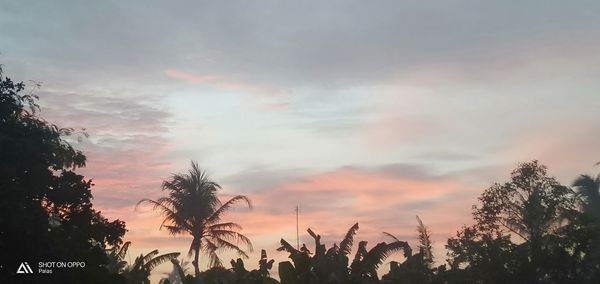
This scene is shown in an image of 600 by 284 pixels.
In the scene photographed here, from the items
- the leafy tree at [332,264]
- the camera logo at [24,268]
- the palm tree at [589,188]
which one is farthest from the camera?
the palm tree at [589,188]

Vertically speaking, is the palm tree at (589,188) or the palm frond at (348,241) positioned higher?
the palm tree at (589,188)

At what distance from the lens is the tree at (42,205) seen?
18.6 meters

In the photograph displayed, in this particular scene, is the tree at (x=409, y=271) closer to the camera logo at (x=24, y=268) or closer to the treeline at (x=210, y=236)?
the treeline at (x=210, y=236)

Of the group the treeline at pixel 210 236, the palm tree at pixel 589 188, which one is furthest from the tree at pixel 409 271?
the palm tree at pixel 589 188

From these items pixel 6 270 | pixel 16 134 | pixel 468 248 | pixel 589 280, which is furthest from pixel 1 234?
pixel 589 280

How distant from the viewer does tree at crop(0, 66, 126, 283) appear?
18.6 m

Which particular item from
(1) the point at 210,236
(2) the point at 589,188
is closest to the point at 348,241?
(1) the point at 210,236

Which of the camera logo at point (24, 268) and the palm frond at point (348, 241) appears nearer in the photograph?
the camera logo at point (24, 268)

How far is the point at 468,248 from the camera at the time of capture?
103 ft

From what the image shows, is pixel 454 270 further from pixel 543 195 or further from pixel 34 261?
pixel 34 261

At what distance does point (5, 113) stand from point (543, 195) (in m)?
23.8

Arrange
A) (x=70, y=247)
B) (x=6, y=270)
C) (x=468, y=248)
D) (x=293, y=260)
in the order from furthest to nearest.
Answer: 1. (x=468, y=248)
2. (x=293, y=260)
3. (x=70, y=247)
4. (x=6, y=270)

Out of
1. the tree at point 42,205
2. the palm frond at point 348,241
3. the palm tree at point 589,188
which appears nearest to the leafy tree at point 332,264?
the palm frond at point 348,241

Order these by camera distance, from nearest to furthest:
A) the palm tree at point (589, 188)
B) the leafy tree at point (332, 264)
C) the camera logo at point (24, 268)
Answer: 1. the camera logo at point (24, 268)
2. the leafy tree at point (332, 264)
3. the palm tree at point (589, 188)
